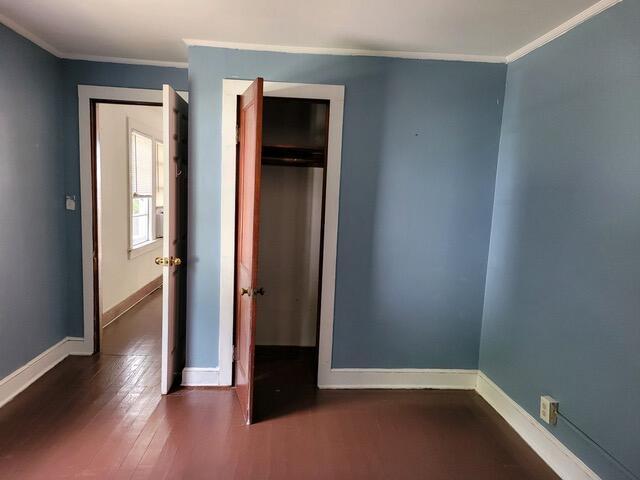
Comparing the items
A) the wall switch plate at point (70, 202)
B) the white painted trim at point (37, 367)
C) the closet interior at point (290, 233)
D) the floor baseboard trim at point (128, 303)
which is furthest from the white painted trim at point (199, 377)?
the wall switch plate at point (70, 202)

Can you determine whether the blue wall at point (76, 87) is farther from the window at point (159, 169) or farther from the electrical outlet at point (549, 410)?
the electrical outlet at point (549, 410)

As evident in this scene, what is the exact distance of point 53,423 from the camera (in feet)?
7.70

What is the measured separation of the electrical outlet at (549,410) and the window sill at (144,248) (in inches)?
172

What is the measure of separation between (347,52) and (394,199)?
1.05 metres

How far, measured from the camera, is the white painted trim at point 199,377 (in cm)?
285

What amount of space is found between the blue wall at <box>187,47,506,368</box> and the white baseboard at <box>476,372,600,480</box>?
31 centimetres

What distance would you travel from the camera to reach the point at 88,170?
320 cm

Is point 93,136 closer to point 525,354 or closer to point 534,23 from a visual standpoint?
point 534,23

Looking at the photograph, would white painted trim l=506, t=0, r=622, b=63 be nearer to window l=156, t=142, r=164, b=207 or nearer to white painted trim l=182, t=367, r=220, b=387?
white painted trim l=182, t=367, r=220, b=387

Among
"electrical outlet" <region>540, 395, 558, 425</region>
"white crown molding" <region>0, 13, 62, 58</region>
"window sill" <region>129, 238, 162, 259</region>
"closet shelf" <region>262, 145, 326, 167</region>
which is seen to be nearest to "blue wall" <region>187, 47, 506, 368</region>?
"closet shelf" <region>262, 145, 326, 167</region>

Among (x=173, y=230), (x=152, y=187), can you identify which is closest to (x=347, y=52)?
(x=173, y=230)

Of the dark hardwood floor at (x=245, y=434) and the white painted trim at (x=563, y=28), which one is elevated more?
the white painted trim at (x=563, y=28)

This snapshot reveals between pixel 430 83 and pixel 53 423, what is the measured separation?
323 cm

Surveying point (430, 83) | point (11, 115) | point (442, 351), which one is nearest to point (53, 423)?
point (11, 115)
